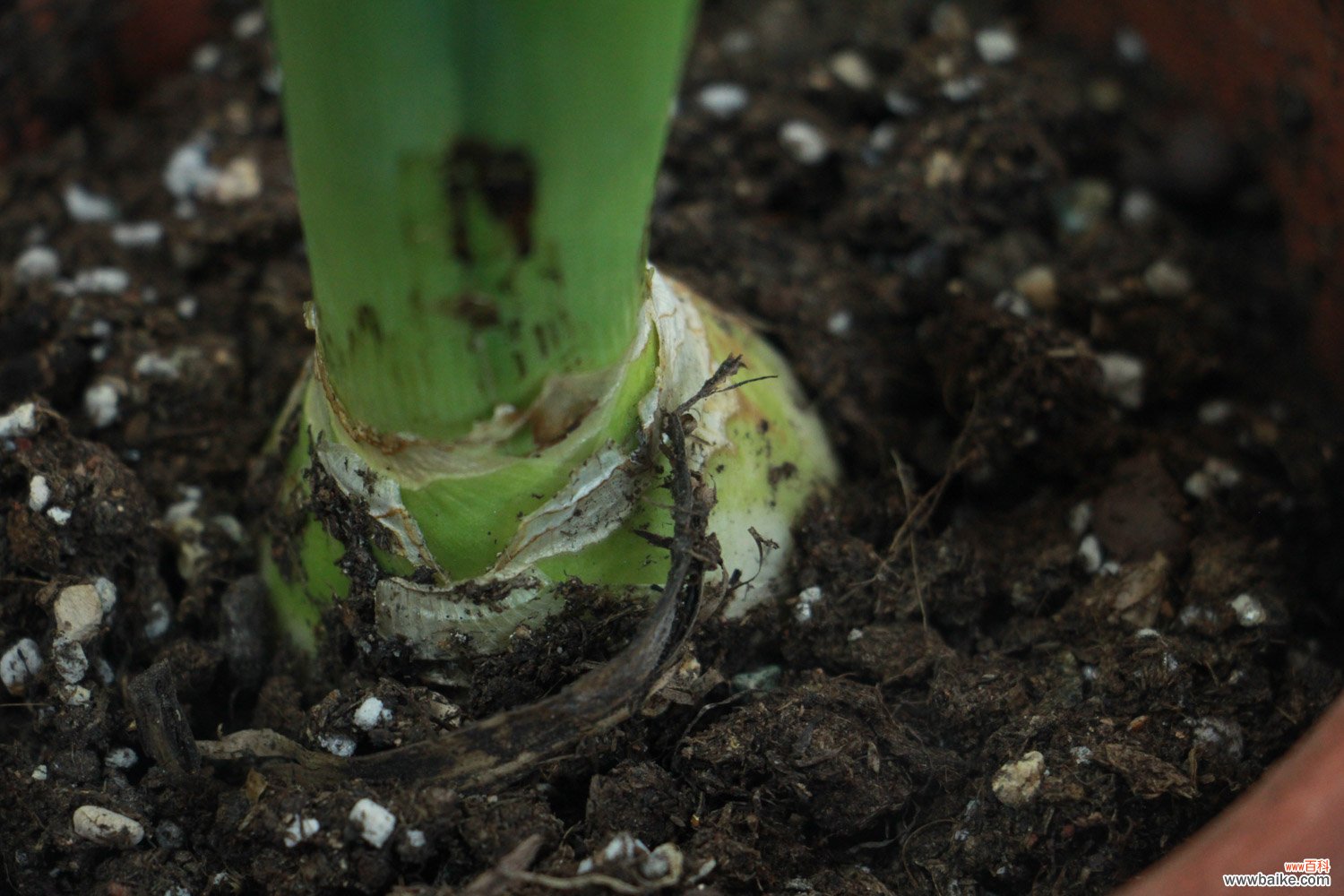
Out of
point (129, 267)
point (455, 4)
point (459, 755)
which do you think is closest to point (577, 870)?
point (459, 755)

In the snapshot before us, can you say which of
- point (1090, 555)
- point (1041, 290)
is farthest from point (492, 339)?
point (1041, 290)

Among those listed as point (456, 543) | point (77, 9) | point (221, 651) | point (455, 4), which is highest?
Result: point (455, 4)

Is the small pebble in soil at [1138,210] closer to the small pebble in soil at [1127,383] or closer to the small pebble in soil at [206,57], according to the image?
the small pebble in soil at [1127,383]

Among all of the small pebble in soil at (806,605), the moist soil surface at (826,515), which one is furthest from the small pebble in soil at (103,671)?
the small pebble in soil at (806,605)

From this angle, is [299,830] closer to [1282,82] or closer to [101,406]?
[101,406]

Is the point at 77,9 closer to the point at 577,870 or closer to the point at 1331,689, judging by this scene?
the point at 577,870
